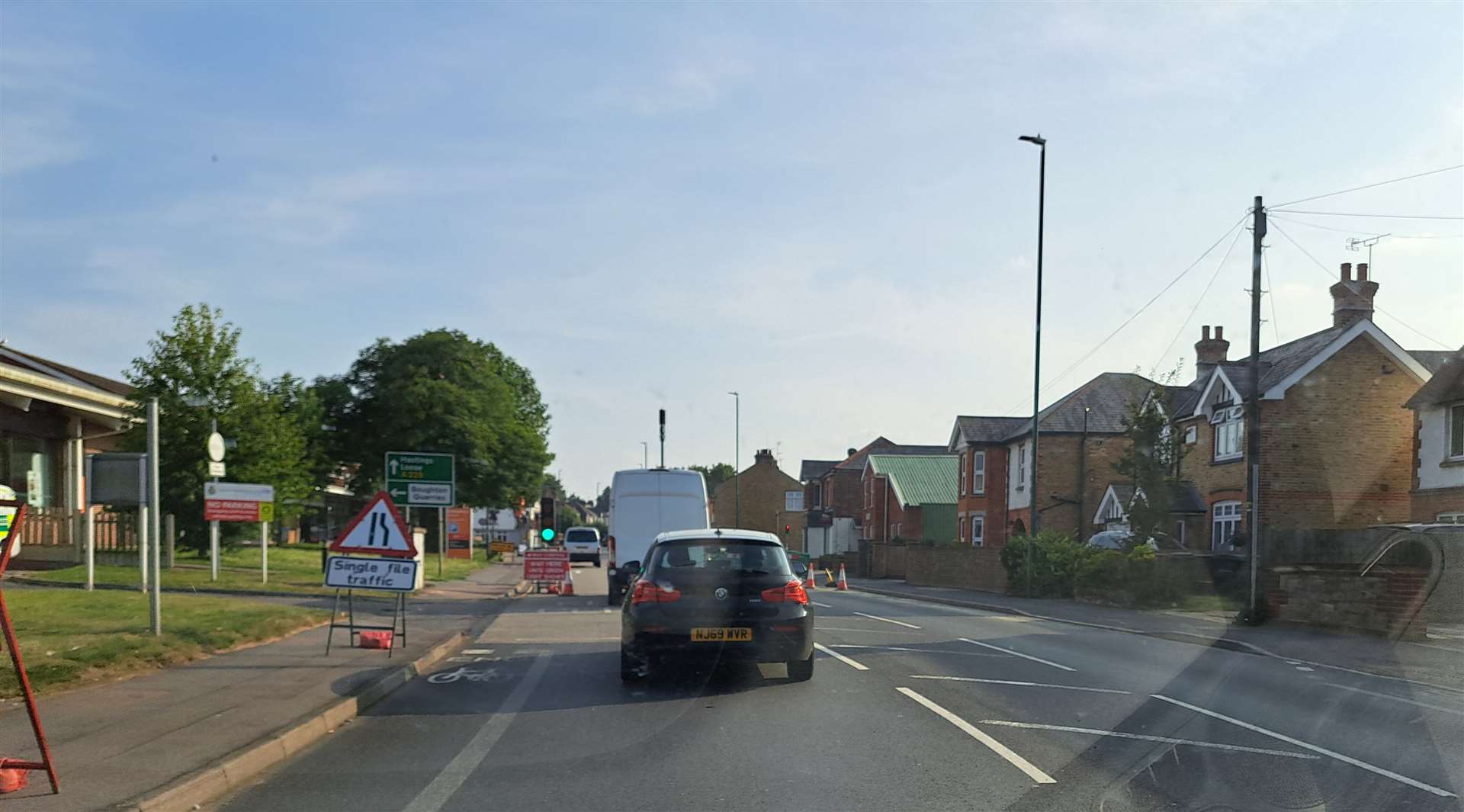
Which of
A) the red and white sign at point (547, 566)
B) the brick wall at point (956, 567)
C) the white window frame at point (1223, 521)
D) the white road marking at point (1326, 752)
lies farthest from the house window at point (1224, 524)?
the white road marking at point (1326, 752)

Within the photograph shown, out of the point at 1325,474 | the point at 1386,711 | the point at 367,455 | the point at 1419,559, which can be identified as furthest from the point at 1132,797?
the point at 367,455

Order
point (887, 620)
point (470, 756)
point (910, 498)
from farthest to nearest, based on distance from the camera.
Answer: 1. point (910, 498)
2. point (887, 620)
3. point (470, 756)

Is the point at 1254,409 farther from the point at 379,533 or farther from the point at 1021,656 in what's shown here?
the point at 379,533

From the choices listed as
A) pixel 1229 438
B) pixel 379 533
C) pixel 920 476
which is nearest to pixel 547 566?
pixel 379 533

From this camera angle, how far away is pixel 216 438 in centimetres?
1759

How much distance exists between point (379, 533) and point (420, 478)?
11812 mm

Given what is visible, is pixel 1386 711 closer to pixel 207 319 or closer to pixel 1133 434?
pixel 1133 434

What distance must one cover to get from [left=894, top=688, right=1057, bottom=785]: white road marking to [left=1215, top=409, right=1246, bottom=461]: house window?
994 inches

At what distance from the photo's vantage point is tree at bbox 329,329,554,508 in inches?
1758

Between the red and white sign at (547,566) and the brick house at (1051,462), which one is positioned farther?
the brick house at (1051,462)

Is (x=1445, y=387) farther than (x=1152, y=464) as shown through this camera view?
No

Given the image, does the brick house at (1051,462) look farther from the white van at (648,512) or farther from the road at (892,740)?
the road at (892,740)

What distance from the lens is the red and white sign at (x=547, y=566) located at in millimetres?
29828

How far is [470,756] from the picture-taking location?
25.7 ft
